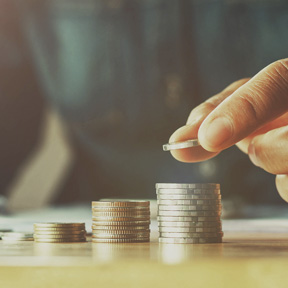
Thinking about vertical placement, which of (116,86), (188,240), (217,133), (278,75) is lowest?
(188,240)

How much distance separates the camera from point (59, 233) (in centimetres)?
136

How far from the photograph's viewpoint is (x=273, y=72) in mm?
1350

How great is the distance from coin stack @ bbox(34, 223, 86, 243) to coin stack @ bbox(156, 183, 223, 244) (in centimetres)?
17

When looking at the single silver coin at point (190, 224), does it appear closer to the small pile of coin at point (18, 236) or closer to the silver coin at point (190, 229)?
the silver coin at point (190, 229)

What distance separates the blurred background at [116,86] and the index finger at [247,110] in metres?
3.23

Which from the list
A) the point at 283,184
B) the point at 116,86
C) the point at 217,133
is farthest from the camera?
the point at 116,86

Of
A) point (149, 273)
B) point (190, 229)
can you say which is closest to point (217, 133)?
point (190, 229)

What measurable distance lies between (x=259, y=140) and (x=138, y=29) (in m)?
3.29

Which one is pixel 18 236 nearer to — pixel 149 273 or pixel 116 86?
pixel 149 273

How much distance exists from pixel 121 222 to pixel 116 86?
11.7 feet

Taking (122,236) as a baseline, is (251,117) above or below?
above

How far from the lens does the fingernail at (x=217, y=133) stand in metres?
1.24

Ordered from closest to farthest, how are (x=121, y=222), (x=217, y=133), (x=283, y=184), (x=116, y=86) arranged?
(x=217, y=133) < (x=121, y=222) < (x=283, y=184) < (x=116, y=86)

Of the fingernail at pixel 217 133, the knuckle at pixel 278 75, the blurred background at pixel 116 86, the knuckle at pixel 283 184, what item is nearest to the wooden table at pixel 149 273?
the fingernail at pixel 217 133
